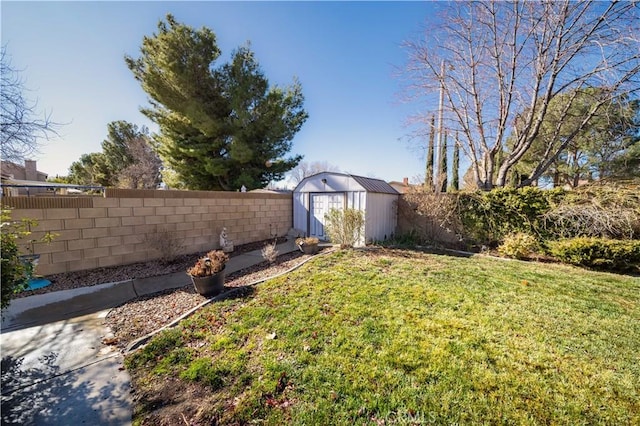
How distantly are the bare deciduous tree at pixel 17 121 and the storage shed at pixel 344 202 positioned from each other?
7476 millimetres

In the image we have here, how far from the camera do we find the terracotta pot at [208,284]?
414cm

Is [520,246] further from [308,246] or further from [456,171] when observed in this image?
[456,171]

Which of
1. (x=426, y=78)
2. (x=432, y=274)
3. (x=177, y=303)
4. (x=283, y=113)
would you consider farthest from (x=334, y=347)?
(x=283, y=113)

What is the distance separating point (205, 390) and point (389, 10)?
1012 centimetres

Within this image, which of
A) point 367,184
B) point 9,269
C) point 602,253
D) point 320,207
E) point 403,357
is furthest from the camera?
point 320,207

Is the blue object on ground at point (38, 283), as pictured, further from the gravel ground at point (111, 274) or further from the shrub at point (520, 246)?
the shrub at point (520, 246)

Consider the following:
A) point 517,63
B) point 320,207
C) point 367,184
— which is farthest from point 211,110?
point 517,63

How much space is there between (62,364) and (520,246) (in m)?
9.76

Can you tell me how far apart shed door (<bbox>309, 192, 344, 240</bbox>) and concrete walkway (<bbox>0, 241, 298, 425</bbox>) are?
630 cm

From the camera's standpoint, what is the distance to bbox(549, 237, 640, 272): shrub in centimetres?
551

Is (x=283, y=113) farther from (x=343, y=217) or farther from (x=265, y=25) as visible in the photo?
(x=343, y=217)

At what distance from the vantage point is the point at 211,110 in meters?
12.3

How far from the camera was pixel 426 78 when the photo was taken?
10.3 metres

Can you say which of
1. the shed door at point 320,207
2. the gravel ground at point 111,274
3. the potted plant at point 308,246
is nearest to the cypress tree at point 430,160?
the shed door at point 320,207
